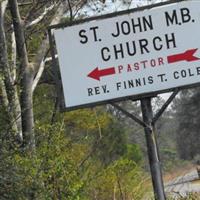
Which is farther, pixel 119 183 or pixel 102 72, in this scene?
pixel 119 183

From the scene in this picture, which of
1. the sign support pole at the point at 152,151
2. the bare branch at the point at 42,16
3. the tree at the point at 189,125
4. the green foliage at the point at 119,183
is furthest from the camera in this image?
the tree at the point at 189,125

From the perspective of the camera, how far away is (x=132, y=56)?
7145 millimetres

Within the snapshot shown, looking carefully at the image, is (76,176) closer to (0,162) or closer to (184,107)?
(0,162)

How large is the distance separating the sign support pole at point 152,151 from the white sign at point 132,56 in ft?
0.68

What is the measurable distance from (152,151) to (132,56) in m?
1.07

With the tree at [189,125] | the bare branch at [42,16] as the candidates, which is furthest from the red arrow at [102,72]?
the tree at [189,125]

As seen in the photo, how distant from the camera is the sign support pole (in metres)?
7.01

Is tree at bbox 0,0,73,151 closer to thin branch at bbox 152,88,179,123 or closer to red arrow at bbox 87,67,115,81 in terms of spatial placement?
red arrow at bbox 87,67,115,81

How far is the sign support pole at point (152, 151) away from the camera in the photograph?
7012 millimetres

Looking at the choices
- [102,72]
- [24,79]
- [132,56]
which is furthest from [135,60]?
[24,79]

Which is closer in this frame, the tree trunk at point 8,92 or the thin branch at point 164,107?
the thin branch at point 164,107

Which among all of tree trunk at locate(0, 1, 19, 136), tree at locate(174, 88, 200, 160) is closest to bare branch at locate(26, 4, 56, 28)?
tree trunk at locate(0, 1, 19, 136)

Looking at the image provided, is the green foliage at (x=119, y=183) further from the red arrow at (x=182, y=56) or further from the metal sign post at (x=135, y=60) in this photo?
the red arrow at (x=182, y=56)

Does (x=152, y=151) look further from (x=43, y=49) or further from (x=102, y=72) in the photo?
(x=43, y=49)
